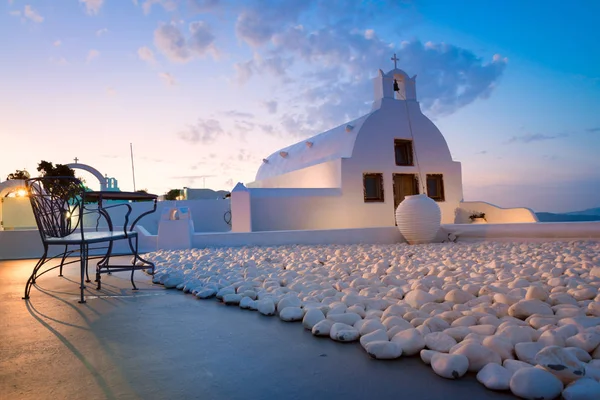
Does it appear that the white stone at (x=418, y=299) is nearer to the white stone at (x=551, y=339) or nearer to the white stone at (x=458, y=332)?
the white stone at (x=458, y=332)

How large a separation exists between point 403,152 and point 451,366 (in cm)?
1101

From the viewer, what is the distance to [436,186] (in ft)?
37.5

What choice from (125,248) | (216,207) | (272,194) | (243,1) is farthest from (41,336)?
(216,207)

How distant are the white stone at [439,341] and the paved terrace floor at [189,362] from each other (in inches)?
4.3

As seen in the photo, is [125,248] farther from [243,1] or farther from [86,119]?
[243,1]

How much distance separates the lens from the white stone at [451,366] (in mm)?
1086

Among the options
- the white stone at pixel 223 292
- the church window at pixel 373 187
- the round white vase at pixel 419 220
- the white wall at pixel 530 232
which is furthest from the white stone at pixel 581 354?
the church window at pixel 373 187

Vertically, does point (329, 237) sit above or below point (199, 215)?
below

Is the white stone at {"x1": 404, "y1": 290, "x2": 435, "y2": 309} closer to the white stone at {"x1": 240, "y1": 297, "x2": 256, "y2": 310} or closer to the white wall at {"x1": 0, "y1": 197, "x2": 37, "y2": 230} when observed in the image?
the white stone at {"x1": 240, "y1": 297, "x2": 256, "y2": 310}

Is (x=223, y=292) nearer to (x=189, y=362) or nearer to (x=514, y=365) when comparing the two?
(x=189, y=362)

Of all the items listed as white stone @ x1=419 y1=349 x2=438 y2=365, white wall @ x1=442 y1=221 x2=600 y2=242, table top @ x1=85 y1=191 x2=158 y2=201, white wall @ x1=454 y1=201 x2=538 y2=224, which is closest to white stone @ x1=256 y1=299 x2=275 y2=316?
white stone @ x1=419 y1=349 x2=438 y2=365

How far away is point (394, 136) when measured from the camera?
10.9 m

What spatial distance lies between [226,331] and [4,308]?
1.63 meters

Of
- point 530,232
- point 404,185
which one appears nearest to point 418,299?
point 530,232
